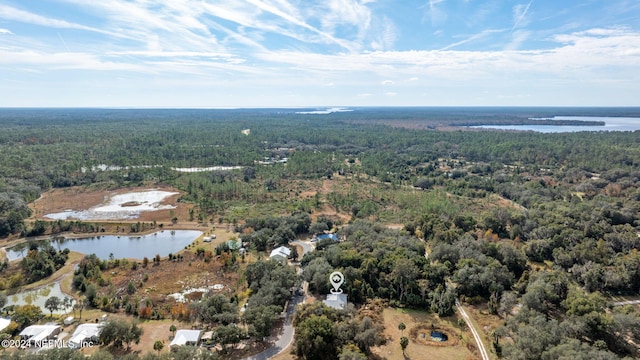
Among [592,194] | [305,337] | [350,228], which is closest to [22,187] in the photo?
[350,228]

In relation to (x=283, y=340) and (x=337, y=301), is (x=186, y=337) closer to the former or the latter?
(x=283, y=340)

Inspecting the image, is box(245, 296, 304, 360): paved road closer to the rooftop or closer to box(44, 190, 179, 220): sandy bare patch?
the rooftop

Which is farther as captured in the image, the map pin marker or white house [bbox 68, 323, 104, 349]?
the map pin marker

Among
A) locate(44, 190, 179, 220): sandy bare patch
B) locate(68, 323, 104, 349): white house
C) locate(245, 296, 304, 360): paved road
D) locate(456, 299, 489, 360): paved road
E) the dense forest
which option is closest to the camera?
locate(245, 296, 304, 360): paved road

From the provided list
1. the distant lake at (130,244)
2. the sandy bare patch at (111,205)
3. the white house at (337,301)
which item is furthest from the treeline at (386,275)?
the sandy bare patch at (111,205)

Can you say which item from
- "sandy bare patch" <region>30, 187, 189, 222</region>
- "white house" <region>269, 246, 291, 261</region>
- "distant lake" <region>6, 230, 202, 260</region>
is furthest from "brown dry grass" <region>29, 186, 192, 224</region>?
"white house" <region>269, 246, 291, 261</region>

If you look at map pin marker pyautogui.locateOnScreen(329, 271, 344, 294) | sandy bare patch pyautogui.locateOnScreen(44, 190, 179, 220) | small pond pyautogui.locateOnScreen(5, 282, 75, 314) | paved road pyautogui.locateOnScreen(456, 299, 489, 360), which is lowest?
sandy bare patch pyautogui.locateOnScreen(44, 190, 179, 220)
